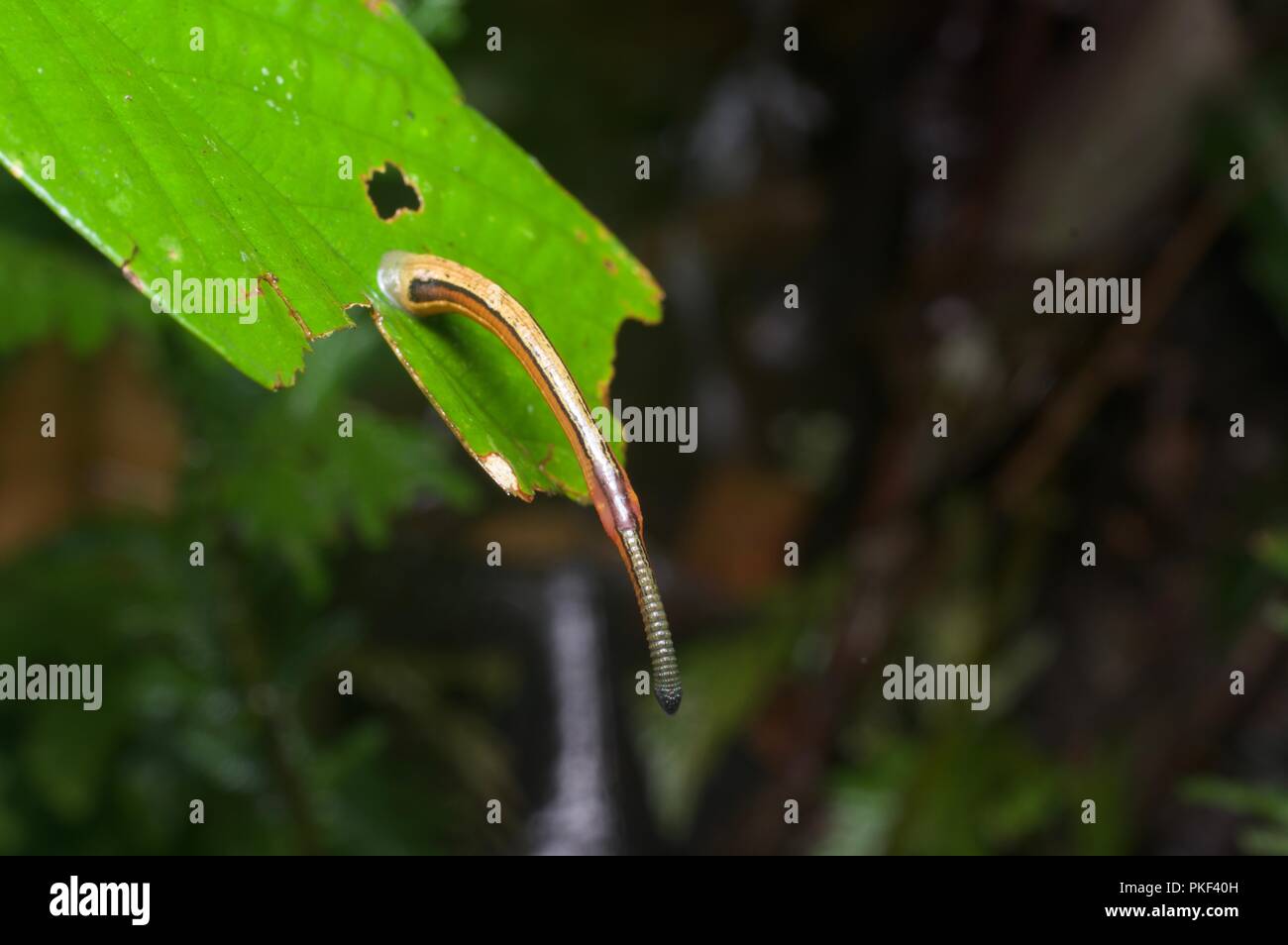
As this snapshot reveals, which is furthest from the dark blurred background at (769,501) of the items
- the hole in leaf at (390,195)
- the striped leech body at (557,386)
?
the striped leech body at (557,386)

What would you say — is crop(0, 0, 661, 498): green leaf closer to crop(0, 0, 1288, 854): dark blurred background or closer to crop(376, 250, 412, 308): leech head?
crop(376, 250, 412, 308): leech head

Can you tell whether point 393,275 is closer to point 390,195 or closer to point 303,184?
point 303,184

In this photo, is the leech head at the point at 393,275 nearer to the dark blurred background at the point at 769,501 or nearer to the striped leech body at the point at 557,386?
the striped leech body at the point at 557,386

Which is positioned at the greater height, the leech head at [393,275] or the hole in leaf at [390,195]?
the hole in leaf at [390,195]

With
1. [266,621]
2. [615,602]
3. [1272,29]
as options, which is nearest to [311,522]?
[266,621]

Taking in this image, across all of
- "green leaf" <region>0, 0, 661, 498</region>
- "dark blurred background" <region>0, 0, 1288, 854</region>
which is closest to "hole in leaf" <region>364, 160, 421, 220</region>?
"green leaf" <region>0, 0, 661, 498</region>
